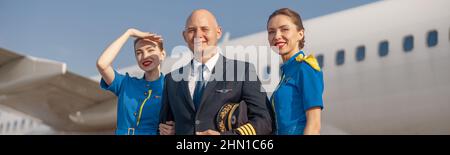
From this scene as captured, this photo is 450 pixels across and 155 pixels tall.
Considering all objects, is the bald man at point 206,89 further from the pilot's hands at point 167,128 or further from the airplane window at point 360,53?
the airplane window at point 360,53

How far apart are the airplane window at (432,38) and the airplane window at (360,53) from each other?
1106 millimetres

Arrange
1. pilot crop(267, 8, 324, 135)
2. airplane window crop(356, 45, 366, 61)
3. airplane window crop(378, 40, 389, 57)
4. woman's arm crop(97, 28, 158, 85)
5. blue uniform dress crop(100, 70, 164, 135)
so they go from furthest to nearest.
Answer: airplane window crop(356, 45, 366, 61), airplane window crop(378, 40, 389, 57), blue uniform dress crop(100, 70, 164, 135), woman's arm crop(97, 28, 158, 85), pilot crop(267, 8, 324, 135)

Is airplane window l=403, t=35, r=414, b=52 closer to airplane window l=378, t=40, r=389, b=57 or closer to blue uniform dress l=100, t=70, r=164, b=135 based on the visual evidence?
airplane window l=378, t=40, r=389, b=57

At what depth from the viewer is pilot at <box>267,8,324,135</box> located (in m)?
2.60

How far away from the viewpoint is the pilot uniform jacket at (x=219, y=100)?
269 centimetres

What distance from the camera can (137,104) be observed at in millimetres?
3484

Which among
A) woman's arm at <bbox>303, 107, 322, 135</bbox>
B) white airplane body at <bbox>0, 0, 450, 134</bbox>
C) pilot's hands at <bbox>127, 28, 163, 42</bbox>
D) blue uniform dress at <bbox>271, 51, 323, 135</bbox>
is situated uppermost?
white airplane body at <bbox>0, 0, 450, 134</bbox>

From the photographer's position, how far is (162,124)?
2900mm

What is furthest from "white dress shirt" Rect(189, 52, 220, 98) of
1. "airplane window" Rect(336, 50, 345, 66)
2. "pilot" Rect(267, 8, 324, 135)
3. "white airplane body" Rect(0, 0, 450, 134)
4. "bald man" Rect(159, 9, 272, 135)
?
"airplane window" Rect(336, 50, 345, 66)

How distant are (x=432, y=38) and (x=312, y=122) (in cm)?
648

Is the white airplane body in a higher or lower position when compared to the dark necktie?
higher

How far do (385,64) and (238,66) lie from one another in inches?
247

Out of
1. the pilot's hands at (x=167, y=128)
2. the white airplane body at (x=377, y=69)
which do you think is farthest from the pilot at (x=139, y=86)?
the white airplane body at (x=377, y=69)
